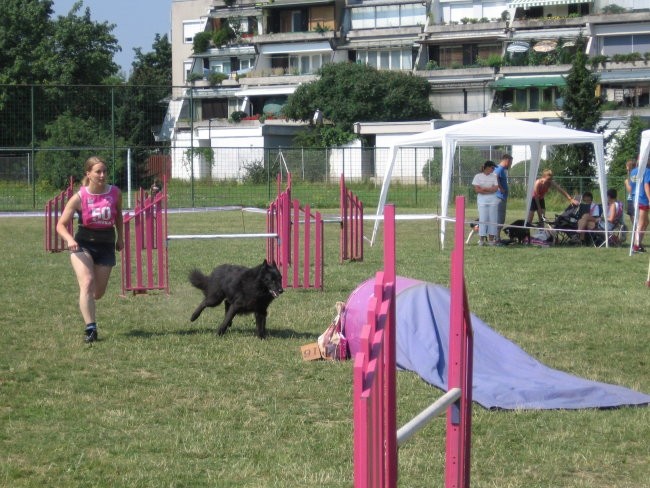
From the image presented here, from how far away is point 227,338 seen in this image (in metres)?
9.90

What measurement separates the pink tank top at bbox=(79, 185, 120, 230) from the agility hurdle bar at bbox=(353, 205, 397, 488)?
19.5ft

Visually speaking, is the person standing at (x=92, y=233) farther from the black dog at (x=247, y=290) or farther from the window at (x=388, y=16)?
the window at (x=388, y=16)

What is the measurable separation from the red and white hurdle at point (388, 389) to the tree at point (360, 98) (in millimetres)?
58749

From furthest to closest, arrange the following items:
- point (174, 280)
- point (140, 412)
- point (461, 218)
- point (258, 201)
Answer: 1. point (258, 201)
2. point (174, 280)
3. point (140, 412)
4. point (461, 218)

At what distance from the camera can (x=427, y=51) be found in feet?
232

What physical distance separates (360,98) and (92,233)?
5545 centimetres

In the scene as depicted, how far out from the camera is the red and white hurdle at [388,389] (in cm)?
328

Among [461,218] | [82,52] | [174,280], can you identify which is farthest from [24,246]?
[82,52]

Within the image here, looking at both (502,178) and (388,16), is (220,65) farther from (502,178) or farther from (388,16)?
(502,178)

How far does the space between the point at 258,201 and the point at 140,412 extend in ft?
102

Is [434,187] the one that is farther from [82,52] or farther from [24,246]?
[82,52]

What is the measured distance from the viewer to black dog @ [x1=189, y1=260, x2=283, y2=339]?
9641 millimetres

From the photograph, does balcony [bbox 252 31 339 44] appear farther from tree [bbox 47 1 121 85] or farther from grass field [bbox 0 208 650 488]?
grass field [bbox 0 208 650 488]

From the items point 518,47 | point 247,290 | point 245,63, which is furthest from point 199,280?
point 245,63
